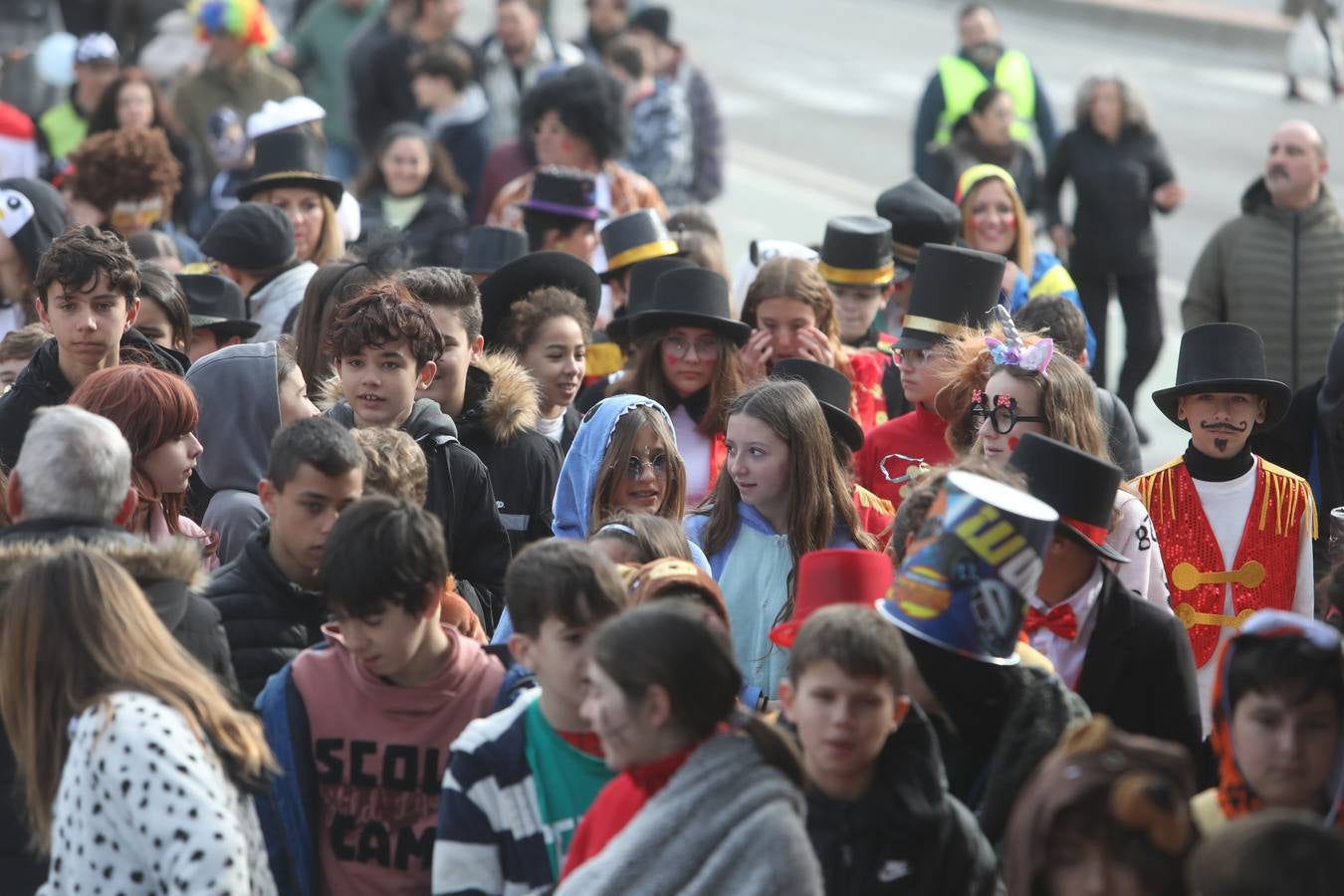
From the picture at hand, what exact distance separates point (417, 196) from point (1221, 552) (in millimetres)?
6205

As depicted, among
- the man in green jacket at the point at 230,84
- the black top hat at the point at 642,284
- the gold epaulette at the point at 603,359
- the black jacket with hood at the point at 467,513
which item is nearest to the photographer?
the black jacket with hood at the point at 467,513

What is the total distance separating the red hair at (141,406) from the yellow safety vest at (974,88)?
8.93m

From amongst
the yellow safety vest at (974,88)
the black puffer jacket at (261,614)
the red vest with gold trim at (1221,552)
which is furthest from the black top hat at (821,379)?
the yellow safety vest at (974,88)

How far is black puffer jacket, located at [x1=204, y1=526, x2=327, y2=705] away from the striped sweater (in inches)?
35.2

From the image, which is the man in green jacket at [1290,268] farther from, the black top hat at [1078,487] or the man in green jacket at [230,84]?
the man in green jacket at [230,84]

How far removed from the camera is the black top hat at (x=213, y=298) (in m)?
7.86

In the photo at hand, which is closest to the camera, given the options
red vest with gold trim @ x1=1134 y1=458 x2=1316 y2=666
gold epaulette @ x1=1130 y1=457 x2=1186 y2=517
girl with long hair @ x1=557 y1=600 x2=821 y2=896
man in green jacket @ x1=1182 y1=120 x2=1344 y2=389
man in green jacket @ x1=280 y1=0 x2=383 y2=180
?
girl with long hair @ x1=557 y1=600 x2=821 y2=896

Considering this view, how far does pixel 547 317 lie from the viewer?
736cm

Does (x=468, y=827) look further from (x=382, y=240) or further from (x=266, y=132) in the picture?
(x=266, y=132)

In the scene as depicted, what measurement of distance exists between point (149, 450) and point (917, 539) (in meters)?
2.30

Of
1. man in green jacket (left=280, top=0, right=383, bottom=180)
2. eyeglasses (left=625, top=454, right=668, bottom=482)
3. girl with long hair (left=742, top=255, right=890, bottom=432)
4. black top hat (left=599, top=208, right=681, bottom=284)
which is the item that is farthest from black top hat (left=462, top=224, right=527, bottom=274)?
man in green jacket (left=280, top=0, right=383, bottom=180)

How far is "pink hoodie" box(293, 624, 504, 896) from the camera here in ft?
14.7

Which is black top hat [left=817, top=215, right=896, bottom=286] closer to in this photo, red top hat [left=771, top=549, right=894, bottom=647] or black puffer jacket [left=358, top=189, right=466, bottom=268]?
black puffer jacket [left=358, top=189, right=466, bottom=268]

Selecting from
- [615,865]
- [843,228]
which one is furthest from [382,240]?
[615,865]
